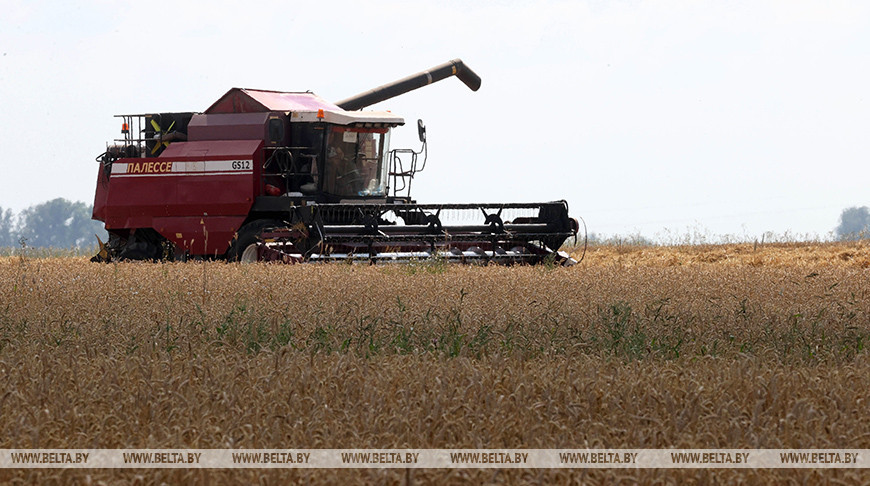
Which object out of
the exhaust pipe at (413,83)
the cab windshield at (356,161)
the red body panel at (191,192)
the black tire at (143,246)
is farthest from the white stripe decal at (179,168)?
the exhaust pipe at (413,83)

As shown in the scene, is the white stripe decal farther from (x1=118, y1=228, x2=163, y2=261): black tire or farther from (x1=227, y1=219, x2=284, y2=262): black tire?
(x1=118, y1=228, x2=163, y2=261): black tire

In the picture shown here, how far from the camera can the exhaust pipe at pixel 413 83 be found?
21.0m

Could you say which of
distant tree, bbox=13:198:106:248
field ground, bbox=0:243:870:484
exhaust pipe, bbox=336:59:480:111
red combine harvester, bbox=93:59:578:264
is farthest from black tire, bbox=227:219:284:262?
distant tree, bbox=13:198:106:248

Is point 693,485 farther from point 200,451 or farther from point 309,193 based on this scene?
point 309,193

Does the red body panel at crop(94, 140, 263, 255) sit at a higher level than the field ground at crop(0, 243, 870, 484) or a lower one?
higher

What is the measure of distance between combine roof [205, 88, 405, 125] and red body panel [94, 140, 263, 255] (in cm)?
71

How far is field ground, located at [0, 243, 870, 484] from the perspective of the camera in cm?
379

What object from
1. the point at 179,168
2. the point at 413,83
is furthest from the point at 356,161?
the point at 413,83

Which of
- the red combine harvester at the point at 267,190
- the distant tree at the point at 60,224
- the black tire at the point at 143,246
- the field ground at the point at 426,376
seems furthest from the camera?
the distant tree at the point at 60,224

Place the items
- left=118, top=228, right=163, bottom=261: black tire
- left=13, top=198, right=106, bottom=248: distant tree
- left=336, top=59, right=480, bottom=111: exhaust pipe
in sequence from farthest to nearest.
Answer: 1. left=13, top=198, right=106, bottom=248: distant tree
2. left=336, top=59, right=480, bottom=111: exhaust pipe
3. left=118, top=228, right=163, bottom=261: black tire

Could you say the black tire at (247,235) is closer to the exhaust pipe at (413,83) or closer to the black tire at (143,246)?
the black tire at (143,246)

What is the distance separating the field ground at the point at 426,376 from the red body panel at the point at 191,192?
7.67 meters

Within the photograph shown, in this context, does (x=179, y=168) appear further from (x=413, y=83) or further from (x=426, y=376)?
(x=426, y=376)

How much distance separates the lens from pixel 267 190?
17.7 meters
